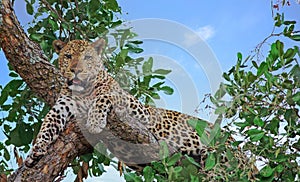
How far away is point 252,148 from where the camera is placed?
5.91 feet

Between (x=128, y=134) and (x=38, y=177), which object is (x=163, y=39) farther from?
(x=38, y=177)

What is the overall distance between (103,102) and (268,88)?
0.80 m

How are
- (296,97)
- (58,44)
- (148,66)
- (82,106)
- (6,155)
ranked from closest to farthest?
(296,97)
(82,106)
(58,44)
(148,66)
(6,155)

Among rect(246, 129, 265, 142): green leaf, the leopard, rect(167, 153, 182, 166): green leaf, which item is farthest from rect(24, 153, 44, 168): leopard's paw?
rect(246, 129, 265, 142): green leaf

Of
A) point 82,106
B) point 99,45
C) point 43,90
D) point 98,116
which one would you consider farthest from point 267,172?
point 43,90

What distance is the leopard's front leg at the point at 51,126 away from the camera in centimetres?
234

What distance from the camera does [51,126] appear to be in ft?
7.82

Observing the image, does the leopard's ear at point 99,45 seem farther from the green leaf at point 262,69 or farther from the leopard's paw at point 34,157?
the green leaf at point 262,69

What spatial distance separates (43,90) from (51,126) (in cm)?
32

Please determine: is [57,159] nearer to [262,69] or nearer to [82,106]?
[82,106]

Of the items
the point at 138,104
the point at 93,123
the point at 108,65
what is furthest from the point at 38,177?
the point at 108,65

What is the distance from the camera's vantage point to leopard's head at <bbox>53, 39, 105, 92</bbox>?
2.48 metres

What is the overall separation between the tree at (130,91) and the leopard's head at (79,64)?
13 centimetres

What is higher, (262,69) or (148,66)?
(148,66)
